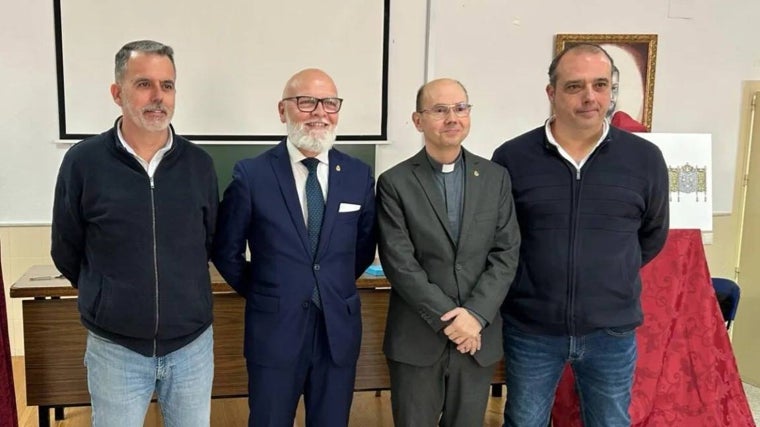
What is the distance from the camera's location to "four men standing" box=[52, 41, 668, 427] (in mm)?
1942

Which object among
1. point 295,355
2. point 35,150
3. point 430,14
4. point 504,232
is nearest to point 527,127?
point 430,14

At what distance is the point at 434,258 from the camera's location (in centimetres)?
200

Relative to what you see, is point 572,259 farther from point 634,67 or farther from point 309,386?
point 634,67

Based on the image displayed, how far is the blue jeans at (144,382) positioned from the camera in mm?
1765

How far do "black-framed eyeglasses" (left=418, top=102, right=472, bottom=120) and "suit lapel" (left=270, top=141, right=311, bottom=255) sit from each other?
492 mm

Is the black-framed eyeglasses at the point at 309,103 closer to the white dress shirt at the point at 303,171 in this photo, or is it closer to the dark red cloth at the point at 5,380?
the white dress shirt at the point at 303,171

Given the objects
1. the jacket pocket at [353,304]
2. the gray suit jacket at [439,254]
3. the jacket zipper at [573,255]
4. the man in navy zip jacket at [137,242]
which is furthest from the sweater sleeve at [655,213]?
the man in navy zip jacket at [137,242]

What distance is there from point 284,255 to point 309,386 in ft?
1.50

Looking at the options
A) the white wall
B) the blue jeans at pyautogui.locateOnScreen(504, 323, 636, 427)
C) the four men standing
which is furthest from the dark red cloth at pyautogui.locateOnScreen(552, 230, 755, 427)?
the white wall

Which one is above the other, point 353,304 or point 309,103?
point 309,103

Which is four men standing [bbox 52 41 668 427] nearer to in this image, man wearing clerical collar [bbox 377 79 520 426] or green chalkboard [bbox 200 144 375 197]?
man wearing clerical collar [bbox 377 79 520 426]

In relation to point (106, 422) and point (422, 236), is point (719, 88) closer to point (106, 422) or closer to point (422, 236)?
point (422, 236)

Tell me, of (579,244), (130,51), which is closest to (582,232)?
(579,244)

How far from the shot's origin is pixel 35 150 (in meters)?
3.79
